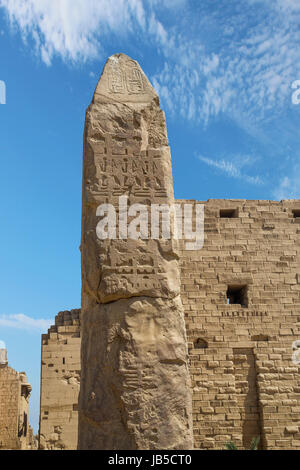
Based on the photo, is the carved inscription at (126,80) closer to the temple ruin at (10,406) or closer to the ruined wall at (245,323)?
the ruined wall at (245,323)

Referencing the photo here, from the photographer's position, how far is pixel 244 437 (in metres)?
9.27

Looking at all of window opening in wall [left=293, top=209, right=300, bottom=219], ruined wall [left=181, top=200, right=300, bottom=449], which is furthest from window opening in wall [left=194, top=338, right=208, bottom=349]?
window opening in wall [left=293, top=209, right=300, bottom=219]

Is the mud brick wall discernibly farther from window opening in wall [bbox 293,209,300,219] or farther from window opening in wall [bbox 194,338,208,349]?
window opening in wall [bbox 293,209,300,219]

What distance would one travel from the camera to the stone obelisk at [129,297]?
14.3ft

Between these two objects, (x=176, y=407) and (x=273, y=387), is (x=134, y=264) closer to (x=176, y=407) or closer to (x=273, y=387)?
(x=176, y=407)

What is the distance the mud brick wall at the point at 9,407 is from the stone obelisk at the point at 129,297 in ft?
37.0

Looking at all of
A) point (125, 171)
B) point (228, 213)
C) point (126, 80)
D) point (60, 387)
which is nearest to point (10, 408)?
point (60, 387)

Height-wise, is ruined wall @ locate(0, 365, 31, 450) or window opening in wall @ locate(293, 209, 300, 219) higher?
window opening in wall @ locate(293, 209, 300, 219)

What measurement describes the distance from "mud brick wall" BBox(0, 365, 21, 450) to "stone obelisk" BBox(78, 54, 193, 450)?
11.3 m

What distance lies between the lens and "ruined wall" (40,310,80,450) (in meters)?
10.4

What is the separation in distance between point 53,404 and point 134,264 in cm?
689

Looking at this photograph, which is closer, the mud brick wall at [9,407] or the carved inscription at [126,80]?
the carved inscription at [126,80]

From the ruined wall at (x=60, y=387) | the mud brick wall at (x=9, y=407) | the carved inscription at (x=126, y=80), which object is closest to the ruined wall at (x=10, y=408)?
the mud brick wall at (x=9, y=407)
